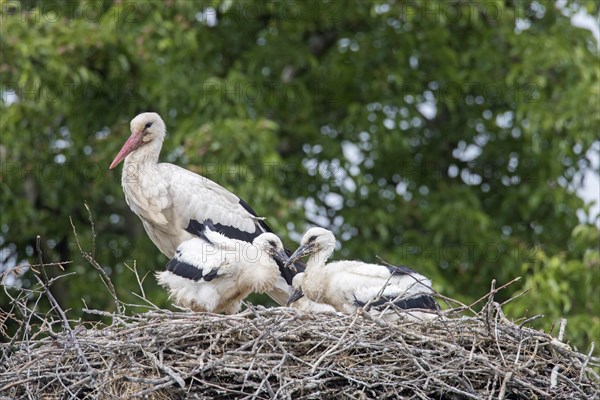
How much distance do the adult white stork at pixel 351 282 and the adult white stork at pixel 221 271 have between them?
154 mm

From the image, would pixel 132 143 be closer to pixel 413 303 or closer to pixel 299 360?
pixel 413 303

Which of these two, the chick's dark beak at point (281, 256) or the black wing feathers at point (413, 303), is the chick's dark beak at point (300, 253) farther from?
the black wing feathers at point (413, 303)

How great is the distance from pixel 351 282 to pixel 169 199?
4.86 ft

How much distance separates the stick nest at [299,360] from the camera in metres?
6.27

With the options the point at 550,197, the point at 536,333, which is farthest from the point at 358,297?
the point at 550,197

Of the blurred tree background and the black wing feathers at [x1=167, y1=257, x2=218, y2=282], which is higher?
the black wing feathers at [x1=167, y1=257, x2=218, y2=282]

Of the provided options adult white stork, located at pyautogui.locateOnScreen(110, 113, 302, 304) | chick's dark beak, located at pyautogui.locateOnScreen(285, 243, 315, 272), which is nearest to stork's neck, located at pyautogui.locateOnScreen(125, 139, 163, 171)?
adult white stork, located at pyautogui.locateOnScreen(110, 113, 302, 304)

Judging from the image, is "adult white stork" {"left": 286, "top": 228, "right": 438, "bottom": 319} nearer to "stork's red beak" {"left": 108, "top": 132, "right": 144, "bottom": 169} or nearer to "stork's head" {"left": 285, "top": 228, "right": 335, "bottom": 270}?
"stork's head" {"left": 285, "top": 228, "right": 335, "bottom": 270}

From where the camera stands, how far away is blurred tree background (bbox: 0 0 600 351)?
1066 cm

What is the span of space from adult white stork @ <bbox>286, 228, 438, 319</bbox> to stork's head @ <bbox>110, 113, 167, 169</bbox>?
4.64ft

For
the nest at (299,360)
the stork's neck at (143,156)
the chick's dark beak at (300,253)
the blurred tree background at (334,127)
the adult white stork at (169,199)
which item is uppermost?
the nest at (299,360)

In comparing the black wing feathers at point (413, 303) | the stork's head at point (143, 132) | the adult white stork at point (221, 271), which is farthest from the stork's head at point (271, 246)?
the stork's head at point (143, 132)

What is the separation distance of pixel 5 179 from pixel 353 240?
281cm

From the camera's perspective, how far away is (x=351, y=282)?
7293 millimetres
